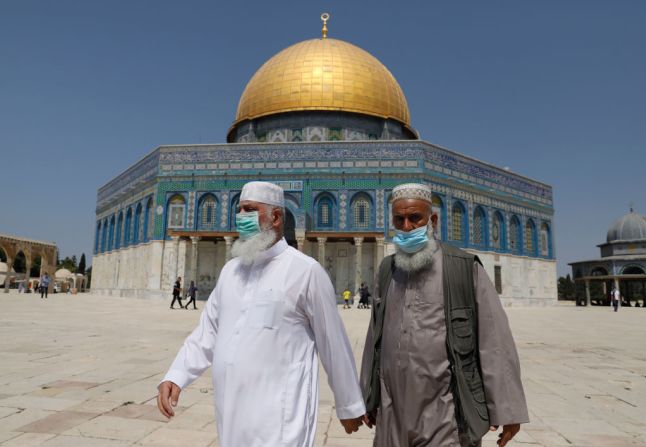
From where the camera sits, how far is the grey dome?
121 feet

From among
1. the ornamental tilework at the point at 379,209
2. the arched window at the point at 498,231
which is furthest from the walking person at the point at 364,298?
the arched window at the point at 498,231

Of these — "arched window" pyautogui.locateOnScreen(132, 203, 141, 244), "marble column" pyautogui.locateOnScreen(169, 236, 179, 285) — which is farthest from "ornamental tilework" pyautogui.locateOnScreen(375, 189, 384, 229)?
"arched window" pyautogui.locateOnScreen(132, 203, 141, 244)

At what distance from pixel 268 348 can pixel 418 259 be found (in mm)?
731

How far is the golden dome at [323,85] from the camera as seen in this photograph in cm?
2672

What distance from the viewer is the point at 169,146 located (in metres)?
25.2

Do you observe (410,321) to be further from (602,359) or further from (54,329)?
(54,329)

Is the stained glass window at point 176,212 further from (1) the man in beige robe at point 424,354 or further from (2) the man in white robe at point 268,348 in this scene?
(1) the man in beige robe at point 424,354

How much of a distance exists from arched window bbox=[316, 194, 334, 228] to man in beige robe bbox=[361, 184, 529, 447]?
2129 cm

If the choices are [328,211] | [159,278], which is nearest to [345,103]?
[328,211]

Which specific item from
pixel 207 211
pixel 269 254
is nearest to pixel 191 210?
pixel 207 211

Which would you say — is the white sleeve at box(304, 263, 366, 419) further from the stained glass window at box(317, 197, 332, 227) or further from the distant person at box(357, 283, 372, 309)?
the stained glass window at box(317, 197, 332, 227)

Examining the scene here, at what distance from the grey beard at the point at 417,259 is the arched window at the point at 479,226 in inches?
979

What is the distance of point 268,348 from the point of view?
1.83m

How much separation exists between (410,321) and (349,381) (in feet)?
1.19
